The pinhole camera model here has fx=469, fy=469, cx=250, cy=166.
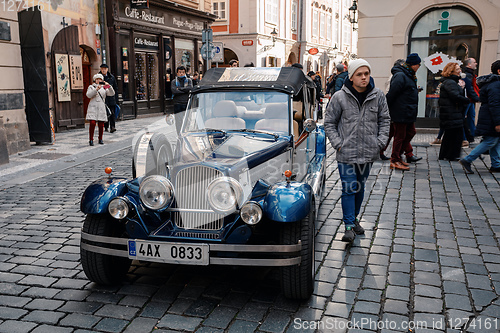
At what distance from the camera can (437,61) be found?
1349cm

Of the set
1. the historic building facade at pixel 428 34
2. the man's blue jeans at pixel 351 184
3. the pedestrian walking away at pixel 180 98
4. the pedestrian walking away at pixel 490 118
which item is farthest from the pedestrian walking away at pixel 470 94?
the pedestrian walking away at pixel 180 98

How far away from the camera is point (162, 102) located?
21.5 m

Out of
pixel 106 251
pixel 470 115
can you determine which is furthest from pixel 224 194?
pixel 470 115

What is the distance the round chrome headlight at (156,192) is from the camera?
362cm

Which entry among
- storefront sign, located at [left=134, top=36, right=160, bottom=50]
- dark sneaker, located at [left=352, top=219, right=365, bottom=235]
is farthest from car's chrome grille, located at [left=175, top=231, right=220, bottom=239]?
storefront sign, located at [left=134, top=36, right=160, bottom=50]

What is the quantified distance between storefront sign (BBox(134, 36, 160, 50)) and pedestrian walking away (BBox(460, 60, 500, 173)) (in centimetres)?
1479

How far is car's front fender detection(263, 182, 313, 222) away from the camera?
345cm

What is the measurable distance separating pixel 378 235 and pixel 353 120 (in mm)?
1341

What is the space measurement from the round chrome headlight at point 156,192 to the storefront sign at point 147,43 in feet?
55.9

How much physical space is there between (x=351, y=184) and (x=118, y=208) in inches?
94.4

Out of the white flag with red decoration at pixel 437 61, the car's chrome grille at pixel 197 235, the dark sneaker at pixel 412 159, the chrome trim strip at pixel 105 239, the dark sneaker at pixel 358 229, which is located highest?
the white flag with red decoration at pixel 437 61

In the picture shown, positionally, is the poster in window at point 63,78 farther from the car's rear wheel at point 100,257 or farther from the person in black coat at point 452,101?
the car's rear wheel at point 100,257

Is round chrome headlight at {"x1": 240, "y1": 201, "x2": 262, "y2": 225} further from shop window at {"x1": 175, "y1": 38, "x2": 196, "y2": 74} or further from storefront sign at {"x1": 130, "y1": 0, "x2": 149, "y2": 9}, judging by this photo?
shop window at {"x1": 175, "y1": 38, "x2": 196, "y2": 74}

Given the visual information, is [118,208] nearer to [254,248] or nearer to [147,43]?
[254,248]
